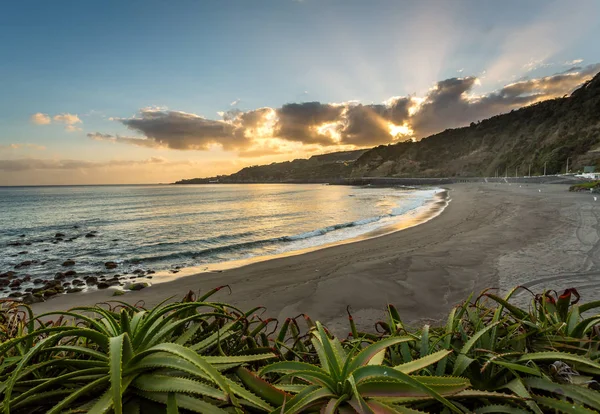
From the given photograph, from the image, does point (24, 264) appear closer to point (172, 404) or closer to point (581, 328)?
point (172, 404)

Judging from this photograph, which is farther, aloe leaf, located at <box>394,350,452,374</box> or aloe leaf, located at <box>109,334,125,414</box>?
aloe leaf, located at <box>394,350,452,374</box>

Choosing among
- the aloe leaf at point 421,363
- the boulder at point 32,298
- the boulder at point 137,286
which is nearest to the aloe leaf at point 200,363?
the aloe leaf at point 421,363

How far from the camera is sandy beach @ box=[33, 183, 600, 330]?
7145 millimetres

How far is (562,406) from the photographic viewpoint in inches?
40.2

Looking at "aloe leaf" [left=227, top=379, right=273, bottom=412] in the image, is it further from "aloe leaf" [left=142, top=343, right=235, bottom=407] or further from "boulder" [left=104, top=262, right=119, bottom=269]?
"boulder" [left=104, top=262, right=119, bottom=269]

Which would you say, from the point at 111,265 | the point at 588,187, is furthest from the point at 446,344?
the point at 588,187

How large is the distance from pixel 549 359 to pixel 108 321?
1981mm

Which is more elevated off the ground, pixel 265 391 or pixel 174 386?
pixel 174 386

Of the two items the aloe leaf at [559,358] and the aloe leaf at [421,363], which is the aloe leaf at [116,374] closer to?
the aloe leaf at [421,363]

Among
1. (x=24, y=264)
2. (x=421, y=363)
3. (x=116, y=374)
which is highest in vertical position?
(x=116, y=374)

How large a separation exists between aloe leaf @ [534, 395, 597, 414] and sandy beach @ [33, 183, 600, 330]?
5.18 m

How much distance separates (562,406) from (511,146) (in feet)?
438

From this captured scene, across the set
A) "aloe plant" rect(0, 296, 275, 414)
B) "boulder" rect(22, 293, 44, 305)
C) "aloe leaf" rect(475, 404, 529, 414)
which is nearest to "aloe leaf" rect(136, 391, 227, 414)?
"aloe plant" rect(0, 296, 275, 414)

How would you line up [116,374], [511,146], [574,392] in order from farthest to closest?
[511,146] → [574,392] → [116,374]
